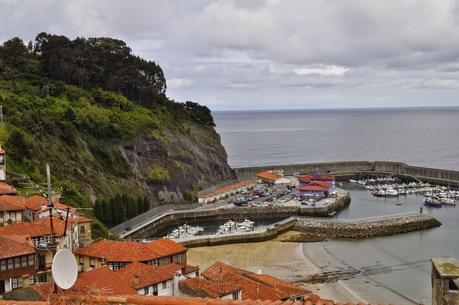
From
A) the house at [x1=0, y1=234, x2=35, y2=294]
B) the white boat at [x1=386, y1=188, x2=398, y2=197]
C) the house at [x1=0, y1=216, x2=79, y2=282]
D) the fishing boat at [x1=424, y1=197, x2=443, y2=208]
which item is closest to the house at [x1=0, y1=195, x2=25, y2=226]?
the house at [x1=0, y1=216, x2=79, y2=282]

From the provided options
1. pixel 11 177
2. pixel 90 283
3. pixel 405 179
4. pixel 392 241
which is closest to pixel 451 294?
pixel 90 283

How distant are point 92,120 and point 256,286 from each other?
48.0m

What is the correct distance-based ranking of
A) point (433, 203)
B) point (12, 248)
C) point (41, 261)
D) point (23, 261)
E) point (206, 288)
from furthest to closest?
point (433, 203), point (206, 288), point (41, 261), point (23, 261), point (12, 248)

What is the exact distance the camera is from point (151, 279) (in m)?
27.1

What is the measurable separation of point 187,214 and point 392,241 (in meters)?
25.3

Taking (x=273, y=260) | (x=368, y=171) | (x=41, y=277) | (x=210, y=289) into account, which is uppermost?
(x=368, y=171)

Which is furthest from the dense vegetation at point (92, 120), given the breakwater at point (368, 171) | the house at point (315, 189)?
the house at point (315, 189)

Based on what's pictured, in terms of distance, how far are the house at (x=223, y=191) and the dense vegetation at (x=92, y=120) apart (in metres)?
2.31

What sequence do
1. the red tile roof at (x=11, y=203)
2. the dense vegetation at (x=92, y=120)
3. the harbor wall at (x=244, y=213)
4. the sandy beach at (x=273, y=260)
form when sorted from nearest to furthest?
the red tile roof at (x=11, y=203)
the sandy beach at (x=273, y=260)
the dense vegetation at (x=92, y=120)
the harbor wall at (x=244, y=213)

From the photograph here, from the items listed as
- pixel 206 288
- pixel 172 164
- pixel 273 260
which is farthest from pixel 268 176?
pixel 206 288

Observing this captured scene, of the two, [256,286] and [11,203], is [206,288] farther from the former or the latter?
[11,203]

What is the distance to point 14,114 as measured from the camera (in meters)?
58.8

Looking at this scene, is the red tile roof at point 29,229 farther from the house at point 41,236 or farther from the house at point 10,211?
the house at point 10,211

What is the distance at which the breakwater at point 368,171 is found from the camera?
94.2 m
